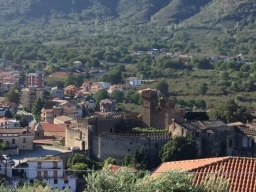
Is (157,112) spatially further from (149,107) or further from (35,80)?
(35,80)

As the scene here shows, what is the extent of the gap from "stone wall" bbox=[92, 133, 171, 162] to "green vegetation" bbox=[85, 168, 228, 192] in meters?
18.7

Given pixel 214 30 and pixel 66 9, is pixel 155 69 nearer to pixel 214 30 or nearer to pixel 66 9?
pixel 214 30

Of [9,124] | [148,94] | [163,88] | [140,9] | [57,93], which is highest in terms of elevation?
[140,9]

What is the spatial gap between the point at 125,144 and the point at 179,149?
2.43 meters

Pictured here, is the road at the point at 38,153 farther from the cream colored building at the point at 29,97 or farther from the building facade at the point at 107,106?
the cream colored building at the point at 29,97

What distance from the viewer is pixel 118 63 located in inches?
3093

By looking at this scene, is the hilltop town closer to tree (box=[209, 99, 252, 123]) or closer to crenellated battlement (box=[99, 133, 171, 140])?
crenellated battlement (box=[99, 133, 171, 140])

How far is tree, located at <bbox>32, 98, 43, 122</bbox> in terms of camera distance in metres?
44.8

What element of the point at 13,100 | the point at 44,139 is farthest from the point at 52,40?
the point at 44,139

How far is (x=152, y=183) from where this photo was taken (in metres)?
10.8

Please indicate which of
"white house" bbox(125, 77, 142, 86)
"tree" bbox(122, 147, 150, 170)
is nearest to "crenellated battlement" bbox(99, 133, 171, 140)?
"tree" bbox(122, 147, 150, 170)

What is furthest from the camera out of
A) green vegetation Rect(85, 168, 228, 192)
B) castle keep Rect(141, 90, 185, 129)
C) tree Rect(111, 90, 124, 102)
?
tree Rect(111, 90, 124, 102)

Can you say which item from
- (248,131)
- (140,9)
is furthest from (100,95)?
(140,9)

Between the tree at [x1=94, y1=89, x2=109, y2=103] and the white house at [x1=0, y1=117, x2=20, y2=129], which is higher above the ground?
the tree at [x1=94, y1=89, x2=109, y2=103]
